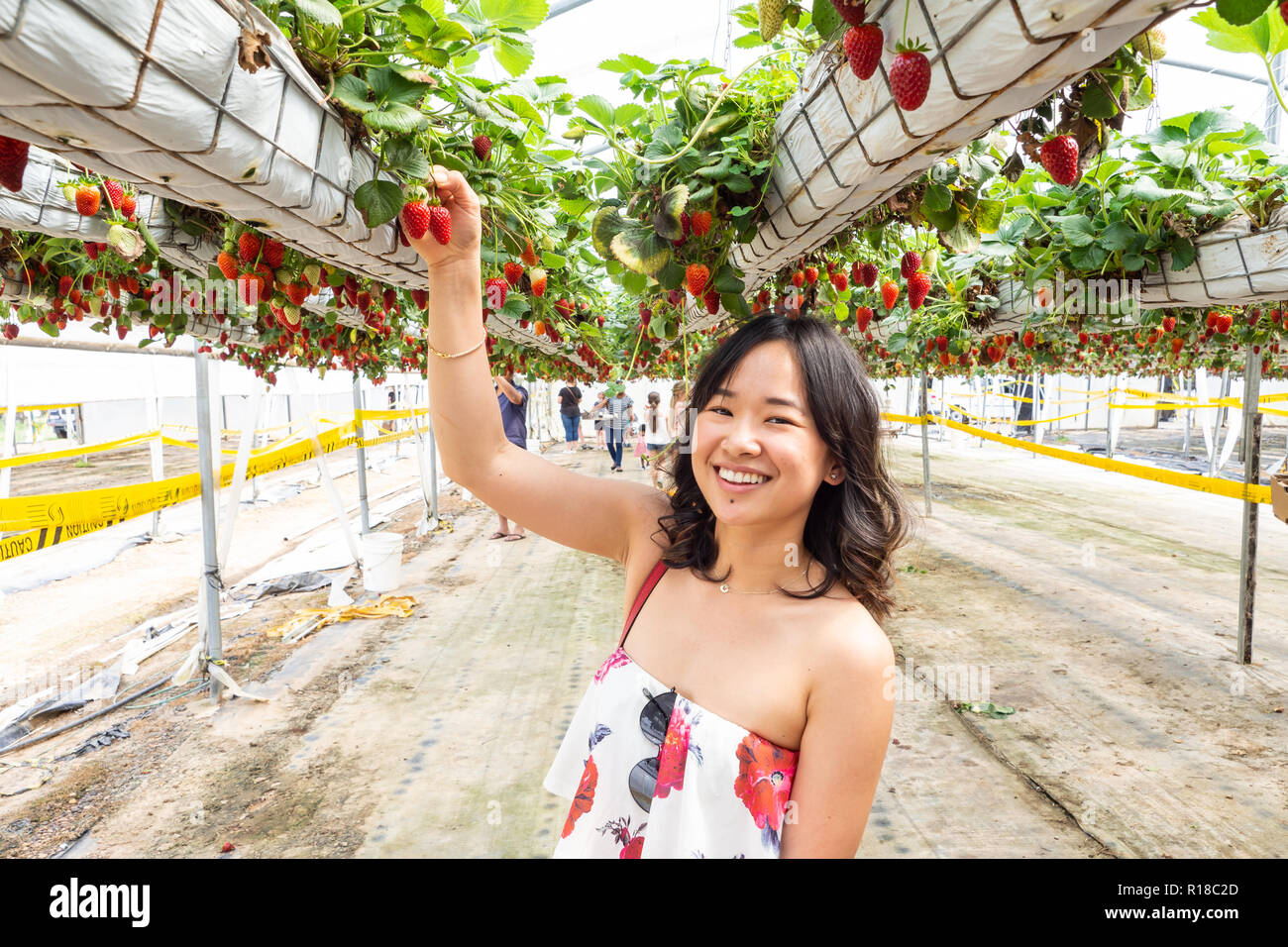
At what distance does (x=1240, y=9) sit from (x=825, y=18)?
0.56m

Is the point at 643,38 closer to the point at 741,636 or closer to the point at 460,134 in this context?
the point at 460,134

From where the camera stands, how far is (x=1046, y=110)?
1474mm

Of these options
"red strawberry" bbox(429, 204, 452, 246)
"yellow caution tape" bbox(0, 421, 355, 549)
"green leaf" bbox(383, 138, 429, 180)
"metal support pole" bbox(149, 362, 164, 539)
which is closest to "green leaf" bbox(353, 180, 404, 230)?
"green leaf" bbox(383, 138, 429, 180)

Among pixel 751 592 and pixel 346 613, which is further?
pixel 346 613

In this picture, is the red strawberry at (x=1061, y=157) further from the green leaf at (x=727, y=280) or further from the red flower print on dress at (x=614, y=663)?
the red flower print on dress at (x=614, y=663)

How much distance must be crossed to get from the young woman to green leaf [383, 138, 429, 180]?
8.6 inches

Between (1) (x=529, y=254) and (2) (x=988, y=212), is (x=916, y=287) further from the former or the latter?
(1) (x=529, y=254)

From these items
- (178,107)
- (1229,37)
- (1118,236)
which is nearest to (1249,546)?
(1118,236)

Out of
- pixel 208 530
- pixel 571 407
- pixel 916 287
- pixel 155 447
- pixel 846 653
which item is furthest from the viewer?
pixel 571 407

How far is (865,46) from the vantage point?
3.59 ft

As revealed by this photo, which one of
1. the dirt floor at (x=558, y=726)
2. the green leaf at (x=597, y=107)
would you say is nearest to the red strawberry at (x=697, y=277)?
the green leaf at (x=597, y=107)

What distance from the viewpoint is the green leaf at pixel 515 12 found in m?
1.47

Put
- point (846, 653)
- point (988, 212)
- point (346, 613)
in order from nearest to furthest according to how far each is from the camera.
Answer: point (846, 653) < point (988, 212) < point (346, 613)
